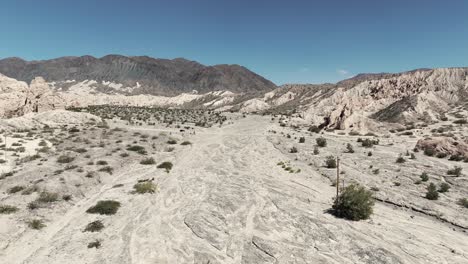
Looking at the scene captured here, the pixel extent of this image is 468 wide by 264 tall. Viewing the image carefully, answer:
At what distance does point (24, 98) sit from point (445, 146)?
186 feet

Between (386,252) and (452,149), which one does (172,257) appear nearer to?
(386,252)

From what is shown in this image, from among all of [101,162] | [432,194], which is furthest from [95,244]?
[432,194]

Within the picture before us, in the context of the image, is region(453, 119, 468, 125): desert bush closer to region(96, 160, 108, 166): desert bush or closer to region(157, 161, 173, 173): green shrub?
region(157, 161, 173, 173): green shrub

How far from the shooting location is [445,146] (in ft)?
95.6

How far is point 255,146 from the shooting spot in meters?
34.9

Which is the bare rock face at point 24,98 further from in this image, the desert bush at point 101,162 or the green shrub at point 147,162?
the green shrub at point 147,162

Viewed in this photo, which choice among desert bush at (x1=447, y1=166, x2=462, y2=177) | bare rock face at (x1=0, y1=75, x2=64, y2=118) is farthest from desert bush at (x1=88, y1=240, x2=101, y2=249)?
bare rock face at (x1=0, y1=75, x2=64, y2=118)

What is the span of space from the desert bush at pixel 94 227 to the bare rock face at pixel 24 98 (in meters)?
42.0

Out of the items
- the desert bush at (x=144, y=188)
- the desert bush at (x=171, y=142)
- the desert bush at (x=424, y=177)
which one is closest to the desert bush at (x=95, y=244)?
the desert bush at (x=144, y=188)

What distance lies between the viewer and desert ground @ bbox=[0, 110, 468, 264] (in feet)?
42.7

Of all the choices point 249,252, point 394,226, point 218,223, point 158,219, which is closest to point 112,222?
point 158,219

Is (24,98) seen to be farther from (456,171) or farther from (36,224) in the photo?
(456,171)

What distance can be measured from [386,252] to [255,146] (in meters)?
22.4

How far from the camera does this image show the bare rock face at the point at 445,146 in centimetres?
2802
